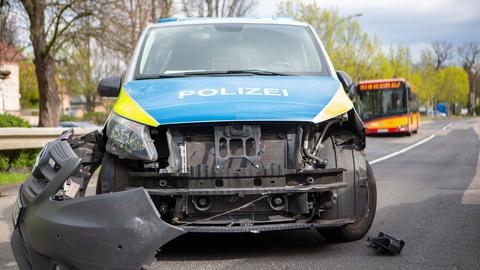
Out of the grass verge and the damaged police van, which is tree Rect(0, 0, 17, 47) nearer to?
the grass verge

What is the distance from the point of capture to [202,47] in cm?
588

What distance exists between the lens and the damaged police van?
351cm

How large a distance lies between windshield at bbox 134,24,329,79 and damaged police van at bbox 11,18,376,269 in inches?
17.1

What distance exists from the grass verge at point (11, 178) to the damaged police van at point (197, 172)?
6111 millimetres

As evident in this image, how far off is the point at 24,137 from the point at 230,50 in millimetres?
6861

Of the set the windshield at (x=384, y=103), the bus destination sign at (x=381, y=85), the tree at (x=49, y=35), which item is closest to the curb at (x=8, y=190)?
the tree at (x=49, y=35)

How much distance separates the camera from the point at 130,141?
4359 millimetres

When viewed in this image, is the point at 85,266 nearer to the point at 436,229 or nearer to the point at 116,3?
the point at 436,229

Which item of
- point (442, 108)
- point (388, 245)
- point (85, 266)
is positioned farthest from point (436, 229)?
point (442, 108)

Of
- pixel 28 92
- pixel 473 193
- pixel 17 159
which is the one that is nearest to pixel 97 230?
pixel 473 193

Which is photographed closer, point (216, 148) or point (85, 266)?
point (85, 266)

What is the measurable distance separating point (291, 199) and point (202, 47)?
6.75 feet

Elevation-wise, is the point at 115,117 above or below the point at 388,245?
above

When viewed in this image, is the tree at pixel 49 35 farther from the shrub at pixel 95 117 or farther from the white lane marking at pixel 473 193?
the shrub at pixel 95 117
